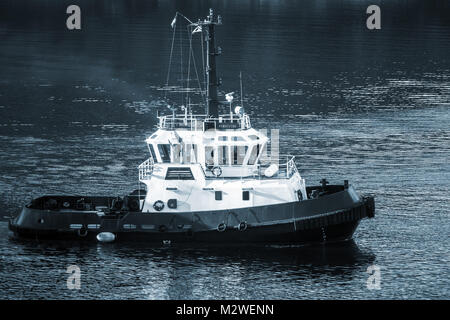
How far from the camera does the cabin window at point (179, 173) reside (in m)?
49.3

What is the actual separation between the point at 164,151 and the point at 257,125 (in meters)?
32.9

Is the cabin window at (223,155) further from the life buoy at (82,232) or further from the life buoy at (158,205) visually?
the life buoy at (82,232)

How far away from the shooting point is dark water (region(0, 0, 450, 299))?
45.5 meters

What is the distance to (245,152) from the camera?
49.7 meters

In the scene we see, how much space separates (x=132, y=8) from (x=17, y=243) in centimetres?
12058

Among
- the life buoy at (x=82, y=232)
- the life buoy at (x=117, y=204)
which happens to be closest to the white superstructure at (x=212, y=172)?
the life buoy at (x=117, y=204)

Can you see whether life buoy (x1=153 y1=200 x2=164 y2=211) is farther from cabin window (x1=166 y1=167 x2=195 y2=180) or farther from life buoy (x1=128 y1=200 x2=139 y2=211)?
life buoy (x1=128 y1=200 x2=139 y2=211)

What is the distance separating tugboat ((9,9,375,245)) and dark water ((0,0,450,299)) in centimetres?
76

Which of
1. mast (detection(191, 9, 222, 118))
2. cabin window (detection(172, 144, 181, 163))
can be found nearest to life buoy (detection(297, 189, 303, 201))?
mast (detection(191, 9, 222, 118))

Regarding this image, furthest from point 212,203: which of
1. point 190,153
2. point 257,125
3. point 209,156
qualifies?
point 257,125

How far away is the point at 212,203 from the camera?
49.2m

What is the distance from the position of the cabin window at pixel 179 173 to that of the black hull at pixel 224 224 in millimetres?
1823

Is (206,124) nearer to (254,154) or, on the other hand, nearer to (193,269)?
(254,154)
